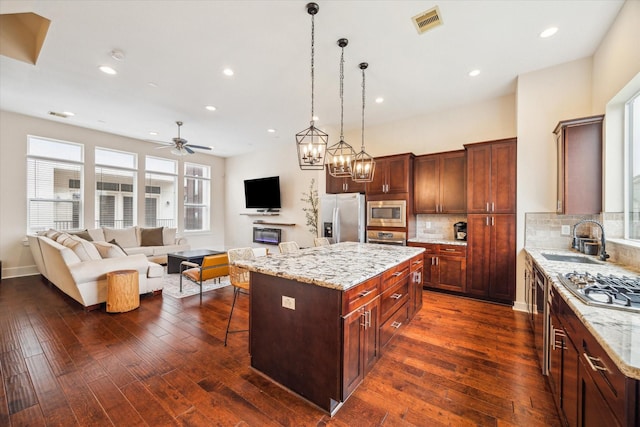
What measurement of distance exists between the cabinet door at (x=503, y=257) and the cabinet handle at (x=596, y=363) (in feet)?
10.0

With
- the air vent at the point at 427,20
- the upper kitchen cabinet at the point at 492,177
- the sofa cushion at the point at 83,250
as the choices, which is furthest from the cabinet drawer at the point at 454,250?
the sofa cushion at the point at 83,250

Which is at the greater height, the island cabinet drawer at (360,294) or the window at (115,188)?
the window at (115,188)

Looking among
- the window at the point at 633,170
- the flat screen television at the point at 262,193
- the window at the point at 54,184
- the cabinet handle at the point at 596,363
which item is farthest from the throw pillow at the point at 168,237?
the window at the point at 633,170

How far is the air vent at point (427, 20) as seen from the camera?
2.50 meters

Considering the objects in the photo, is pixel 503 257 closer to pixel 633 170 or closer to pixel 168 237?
pixel 633 170

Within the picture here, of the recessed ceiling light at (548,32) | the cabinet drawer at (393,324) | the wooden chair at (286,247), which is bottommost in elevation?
the cabinet drawer at (393,324)

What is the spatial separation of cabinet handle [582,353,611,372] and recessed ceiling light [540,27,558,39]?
3273 mm

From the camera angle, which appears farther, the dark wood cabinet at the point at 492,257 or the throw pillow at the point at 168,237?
the throw pillow at the point at 168,237

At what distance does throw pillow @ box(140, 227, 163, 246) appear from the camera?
6492 millimetres

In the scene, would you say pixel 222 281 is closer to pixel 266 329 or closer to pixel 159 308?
pixel 159 308

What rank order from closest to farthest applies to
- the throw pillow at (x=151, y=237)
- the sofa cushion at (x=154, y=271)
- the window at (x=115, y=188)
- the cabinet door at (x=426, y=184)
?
Answer: the sofa cushion at (x=154, y=271)
the cabinet door at (x=426, y=184)
the window at (x=115, y=188)
the throw pillow at (x=151, y=237)

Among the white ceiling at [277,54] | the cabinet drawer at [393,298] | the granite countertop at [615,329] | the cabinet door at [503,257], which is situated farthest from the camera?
the cabinet door at [503,257]

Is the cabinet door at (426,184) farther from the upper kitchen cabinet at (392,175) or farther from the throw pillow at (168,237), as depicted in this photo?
the throw pillow at (168,237)

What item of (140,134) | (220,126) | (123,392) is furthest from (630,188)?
(140,134)
